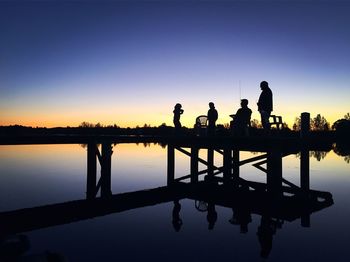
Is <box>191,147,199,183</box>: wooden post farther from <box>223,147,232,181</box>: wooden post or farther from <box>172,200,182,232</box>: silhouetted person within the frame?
<box>172,200,182,232</box>: silhouetted person

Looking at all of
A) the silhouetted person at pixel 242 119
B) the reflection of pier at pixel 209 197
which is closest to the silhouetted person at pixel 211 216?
the reflection of pier at pixel 209 197

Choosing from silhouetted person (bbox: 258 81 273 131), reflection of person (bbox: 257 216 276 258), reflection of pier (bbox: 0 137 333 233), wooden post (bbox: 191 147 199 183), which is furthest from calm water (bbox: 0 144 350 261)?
silhouetted person (bbox: 258 81 273 131)

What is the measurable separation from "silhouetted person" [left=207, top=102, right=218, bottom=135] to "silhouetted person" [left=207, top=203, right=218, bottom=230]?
3737mm

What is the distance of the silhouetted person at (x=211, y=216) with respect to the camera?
12.7m

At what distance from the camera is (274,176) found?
12648 mm

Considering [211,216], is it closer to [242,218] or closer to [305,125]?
[242,218]

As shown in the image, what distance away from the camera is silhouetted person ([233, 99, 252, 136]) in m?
14.4

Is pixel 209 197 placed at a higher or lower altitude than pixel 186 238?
higher

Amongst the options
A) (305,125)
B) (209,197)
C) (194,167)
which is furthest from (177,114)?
(305,125)

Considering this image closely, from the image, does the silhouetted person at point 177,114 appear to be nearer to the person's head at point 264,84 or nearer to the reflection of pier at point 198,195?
the reflection of pier at point 198,195

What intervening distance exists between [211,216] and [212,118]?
5.18 m

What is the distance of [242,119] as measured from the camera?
48.3 ft

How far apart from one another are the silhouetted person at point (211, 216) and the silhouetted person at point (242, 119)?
147 inches

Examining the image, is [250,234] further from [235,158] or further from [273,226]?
[235,158]
